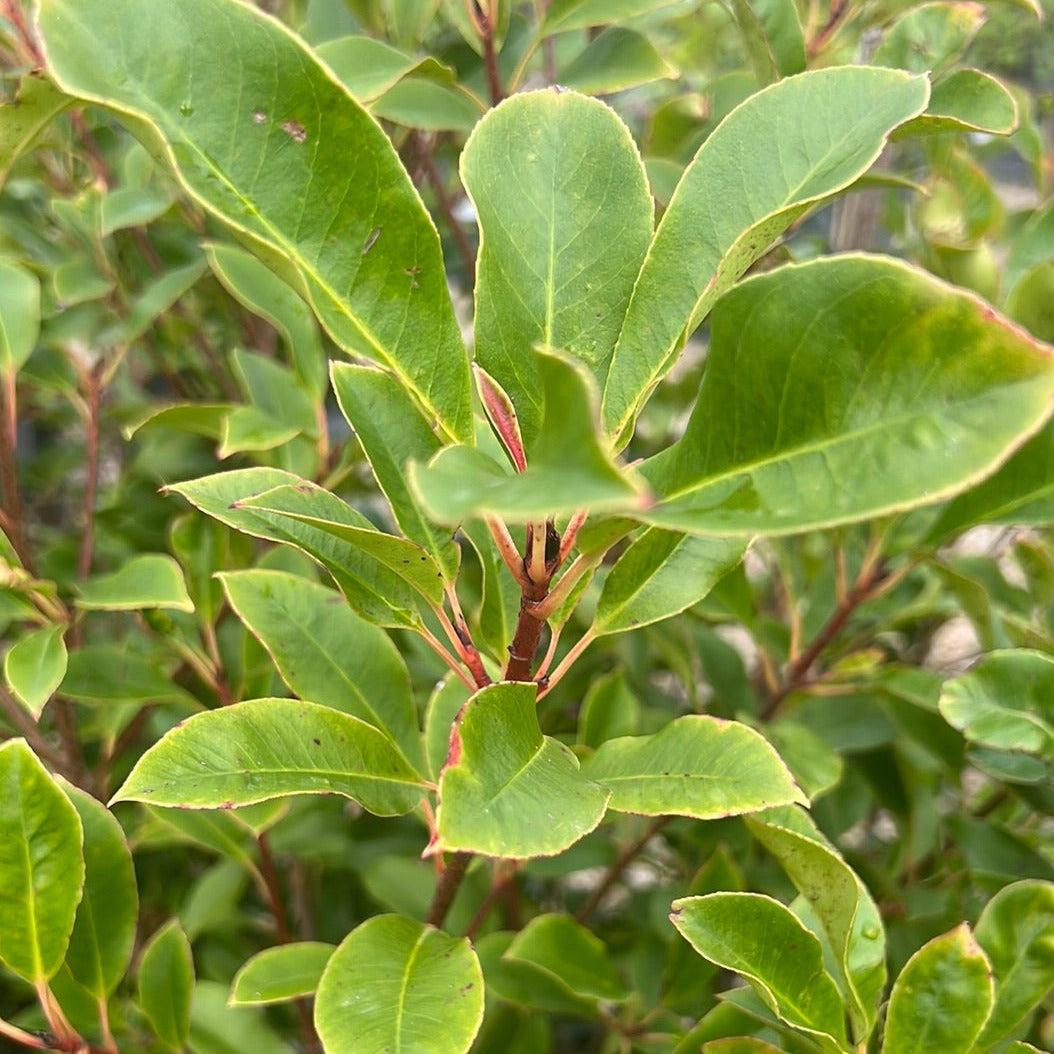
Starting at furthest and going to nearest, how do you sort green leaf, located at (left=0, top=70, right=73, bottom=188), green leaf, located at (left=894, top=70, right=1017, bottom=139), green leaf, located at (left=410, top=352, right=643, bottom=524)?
1. green leaf, located at (left=894, top=70, right=1017, bottom=139)
2. green leaf, located at (left=0, top=70, right=73, bottom=188)
3. green leaf, located at (left=410, top=352, right=643, bottom=524)

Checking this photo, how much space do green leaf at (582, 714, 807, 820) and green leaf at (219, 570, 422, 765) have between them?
0.57ft

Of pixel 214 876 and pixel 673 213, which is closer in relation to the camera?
pixel 673 213

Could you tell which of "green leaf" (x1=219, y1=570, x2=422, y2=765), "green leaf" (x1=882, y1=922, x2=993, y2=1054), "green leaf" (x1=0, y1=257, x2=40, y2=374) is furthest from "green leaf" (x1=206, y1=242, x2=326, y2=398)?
"green leaf" (x1=882, y1=922, x2=993, y2=1054)

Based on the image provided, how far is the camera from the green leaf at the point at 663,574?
57cm

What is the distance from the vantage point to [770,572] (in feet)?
4.99

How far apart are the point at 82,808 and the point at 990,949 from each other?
0.59 m

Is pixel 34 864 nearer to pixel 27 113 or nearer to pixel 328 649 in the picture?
pixel 328 649

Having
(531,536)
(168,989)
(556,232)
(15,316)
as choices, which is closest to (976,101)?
(556,232)

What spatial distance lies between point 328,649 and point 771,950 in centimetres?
34

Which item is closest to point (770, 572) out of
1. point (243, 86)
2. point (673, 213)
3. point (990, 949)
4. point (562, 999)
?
point (562, 999)

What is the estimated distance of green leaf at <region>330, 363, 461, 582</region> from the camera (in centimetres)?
53

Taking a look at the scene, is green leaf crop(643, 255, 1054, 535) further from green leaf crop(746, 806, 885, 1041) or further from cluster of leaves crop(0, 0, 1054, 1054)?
green leaf crop(746, 806, 885, 1041)

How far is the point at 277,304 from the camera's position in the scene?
0.95m

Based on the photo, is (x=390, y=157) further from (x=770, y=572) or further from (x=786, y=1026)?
(x=770, y=572)
